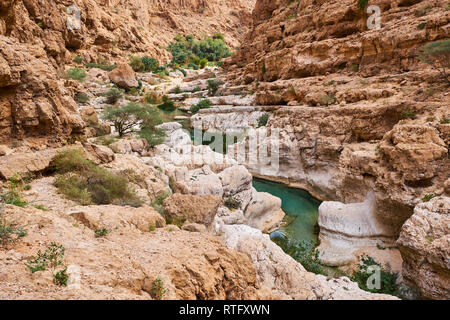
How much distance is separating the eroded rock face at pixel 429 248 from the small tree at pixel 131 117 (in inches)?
540

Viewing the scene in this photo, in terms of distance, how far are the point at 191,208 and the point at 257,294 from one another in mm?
3348

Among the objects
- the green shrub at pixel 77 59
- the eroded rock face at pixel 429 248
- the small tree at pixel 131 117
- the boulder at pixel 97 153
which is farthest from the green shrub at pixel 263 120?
the green shrub at pixel 77 59

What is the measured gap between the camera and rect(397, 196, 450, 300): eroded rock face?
530 cm

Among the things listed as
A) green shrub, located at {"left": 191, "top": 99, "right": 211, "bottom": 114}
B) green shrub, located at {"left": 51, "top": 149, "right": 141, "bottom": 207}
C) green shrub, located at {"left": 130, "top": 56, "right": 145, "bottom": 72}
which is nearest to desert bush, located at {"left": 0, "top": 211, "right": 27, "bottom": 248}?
green shrub, located at {"left": 51, "top": 149, "right": 141, "bottom": 207}

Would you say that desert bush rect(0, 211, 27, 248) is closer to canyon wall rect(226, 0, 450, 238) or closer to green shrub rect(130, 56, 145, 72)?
canyon wall rect(226, 0, 450, 238)

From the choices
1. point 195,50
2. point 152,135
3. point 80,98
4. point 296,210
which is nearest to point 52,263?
point 296,210

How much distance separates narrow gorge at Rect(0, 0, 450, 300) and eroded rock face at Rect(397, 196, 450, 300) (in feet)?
0.11

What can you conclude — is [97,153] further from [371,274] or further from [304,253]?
[371,274]

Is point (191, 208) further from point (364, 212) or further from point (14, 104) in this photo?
point (364, 212)

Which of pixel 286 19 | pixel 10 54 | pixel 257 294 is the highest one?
pixel 286 19

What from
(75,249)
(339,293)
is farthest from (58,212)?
(339,293)

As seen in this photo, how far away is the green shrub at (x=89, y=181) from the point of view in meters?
6.25

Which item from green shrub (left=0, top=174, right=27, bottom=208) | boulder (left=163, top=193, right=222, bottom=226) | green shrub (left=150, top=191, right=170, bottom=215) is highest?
green shrub (left=0, top=174, right=27, bottom=208)

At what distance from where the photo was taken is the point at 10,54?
6.05 meters
